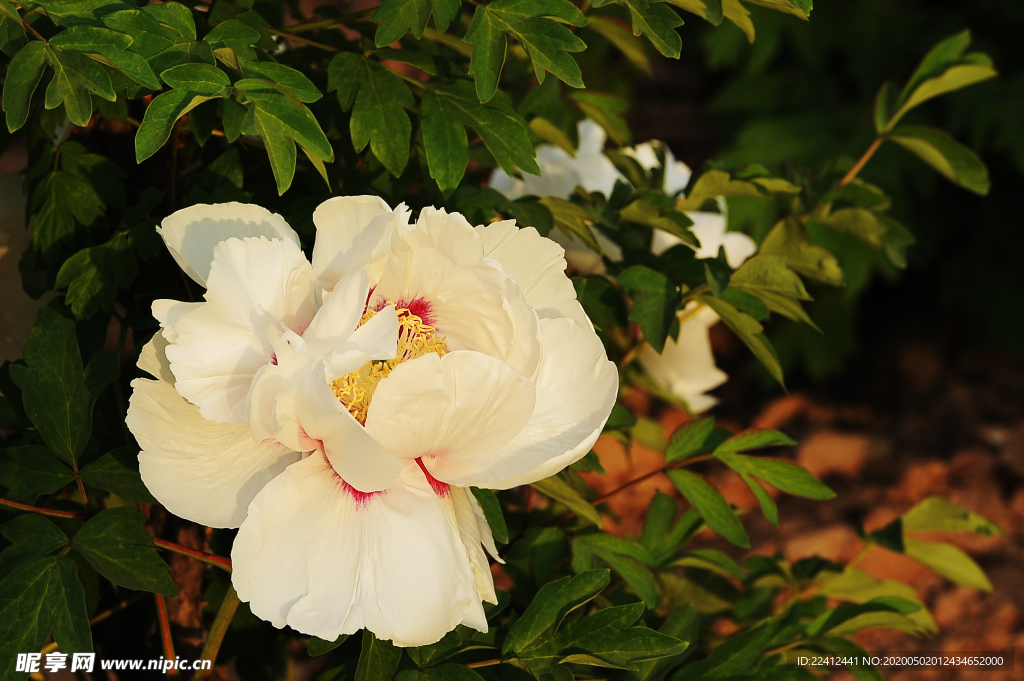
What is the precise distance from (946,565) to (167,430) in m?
0.85

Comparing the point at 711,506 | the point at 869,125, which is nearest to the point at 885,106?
the point at 711,506

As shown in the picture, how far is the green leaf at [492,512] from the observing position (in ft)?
1.94

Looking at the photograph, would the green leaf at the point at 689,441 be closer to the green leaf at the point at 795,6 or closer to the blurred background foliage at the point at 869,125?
the green leaf at the point at 795,6

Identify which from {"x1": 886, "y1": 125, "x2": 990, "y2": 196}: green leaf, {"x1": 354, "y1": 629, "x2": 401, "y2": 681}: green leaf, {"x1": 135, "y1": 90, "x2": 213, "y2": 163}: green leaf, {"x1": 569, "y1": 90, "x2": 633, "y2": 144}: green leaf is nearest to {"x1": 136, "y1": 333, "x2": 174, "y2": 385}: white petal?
{"x1": 135, "y1": 90, "x2": 213, "y2": 163}: green leaf

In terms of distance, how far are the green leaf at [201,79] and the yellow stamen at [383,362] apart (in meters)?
0.16

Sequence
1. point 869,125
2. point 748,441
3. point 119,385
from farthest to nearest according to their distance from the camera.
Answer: point 869,125, point 748,441, point 119,385

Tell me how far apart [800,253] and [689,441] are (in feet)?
0.69

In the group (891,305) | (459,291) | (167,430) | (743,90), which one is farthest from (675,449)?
(891,305)

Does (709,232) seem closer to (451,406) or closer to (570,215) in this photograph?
(570,215)

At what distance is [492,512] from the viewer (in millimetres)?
597

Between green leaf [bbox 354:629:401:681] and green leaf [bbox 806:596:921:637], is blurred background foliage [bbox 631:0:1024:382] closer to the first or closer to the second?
green leaf [bbox 806:596:921:637]

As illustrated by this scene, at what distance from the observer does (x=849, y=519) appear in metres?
2.02

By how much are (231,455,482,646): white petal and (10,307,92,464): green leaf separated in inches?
6.8

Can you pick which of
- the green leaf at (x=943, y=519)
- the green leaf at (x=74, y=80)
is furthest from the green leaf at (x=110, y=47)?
the green leaf at (x=943, y=519)
